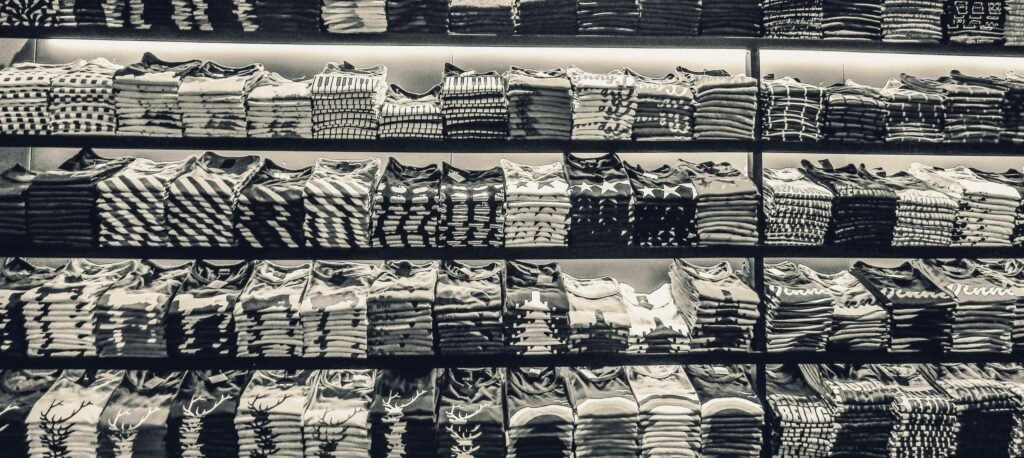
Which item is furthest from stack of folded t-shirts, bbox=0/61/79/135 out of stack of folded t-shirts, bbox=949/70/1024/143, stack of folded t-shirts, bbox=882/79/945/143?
stack of folded t-shirts, bbox=949/70/1024/143

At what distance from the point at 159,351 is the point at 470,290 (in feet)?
3.56

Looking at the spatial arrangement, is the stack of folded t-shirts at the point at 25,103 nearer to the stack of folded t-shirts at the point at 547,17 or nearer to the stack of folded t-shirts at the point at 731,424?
the stack of folded t-shirts at the point at 547,17

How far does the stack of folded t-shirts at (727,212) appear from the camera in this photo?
2.28 m

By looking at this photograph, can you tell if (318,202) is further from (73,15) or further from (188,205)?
(73,15)

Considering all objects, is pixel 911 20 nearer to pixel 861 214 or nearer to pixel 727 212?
pixel 861 214

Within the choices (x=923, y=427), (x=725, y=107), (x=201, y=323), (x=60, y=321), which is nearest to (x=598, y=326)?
(x=725, y=107)

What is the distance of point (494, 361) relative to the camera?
89.7 inches

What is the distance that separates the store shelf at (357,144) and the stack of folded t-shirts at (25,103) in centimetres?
3

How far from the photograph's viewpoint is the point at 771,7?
232cm

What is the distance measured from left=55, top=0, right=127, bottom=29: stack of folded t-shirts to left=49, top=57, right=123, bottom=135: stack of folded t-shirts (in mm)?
170

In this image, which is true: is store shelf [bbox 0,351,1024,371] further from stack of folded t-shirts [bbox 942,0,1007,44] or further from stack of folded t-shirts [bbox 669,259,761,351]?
stack of folded t-shirts [bbox 942,0,1007,44]

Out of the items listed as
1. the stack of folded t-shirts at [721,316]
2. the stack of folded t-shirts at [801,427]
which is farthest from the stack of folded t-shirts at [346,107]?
the stack of folded t-shirts at [801,427]

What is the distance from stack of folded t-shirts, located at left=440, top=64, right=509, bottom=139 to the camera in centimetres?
225

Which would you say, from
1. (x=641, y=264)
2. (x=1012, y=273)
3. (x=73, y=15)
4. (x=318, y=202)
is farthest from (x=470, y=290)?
(x=1012, y=273)
